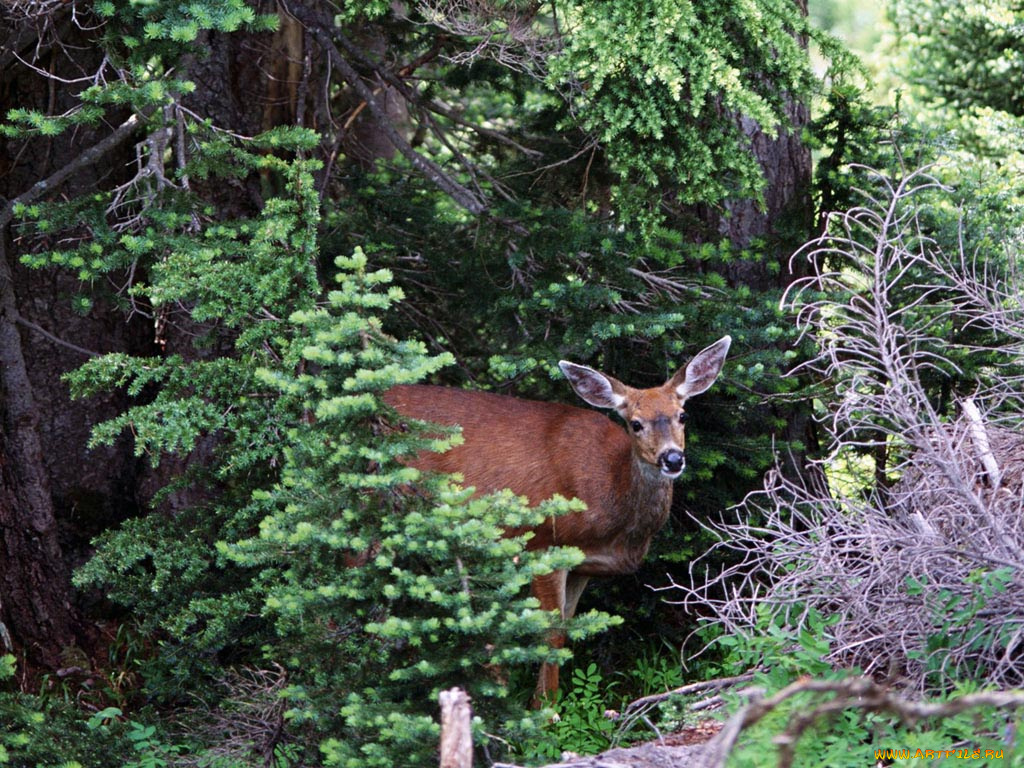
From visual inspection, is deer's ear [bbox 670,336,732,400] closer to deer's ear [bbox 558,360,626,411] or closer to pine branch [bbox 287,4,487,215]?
deer's ear [bbox 558,360,626,411]

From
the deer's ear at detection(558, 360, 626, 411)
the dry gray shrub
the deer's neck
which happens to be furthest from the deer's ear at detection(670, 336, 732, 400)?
the dry gray shrub

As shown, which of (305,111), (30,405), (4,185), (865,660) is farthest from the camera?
(305,111)

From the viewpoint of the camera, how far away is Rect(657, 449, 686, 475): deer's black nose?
273 inches

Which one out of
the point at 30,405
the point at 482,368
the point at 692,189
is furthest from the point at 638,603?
the point at 30,405

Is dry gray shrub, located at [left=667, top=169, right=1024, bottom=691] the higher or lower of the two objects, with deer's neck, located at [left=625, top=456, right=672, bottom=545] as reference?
higher

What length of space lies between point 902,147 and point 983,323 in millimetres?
1267

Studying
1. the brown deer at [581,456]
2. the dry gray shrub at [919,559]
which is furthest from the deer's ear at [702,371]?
the dry gray shrub at [919,559]

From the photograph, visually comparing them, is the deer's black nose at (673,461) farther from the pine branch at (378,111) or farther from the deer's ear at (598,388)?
the pine branch at (378,111)

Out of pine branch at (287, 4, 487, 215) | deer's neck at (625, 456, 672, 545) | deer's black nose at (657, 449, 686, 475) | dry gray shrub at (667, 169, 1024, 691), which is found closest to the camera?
dry gray shrub at (667, 169, 1024, 691)

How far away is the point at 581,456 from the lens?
24.7 feet

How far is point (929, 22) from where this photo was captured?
11812mm

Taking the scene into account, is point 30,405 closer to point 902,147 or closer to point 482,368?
point 482,368

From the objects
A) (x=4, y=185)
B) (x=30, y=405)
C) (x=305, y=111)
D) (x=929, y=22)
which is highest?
Result: (x=929, y=22)

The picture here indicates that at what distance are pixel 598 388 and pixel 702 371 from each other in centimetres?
64
